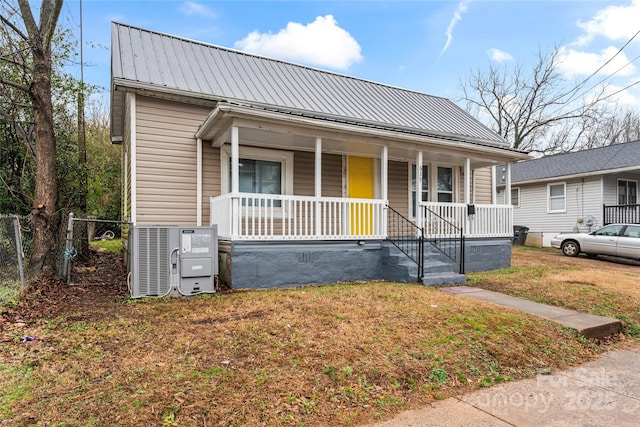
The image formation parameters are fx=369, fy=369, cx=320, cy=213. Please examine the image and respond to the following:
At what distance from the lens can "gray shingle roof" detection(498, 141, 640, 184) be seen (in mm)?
16031

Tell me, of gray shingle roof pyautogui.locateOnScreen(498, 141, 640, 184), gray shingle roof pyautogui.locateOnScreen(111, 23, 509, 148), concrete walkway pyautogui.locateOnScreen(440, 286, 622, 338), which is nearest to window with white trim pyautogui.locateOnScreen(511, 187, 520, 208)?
gray shingle roof pyautogui.locateOnScreen(498, 141, 640, 184)

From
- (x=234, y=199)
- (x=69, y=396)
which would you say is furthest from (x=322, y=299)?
(x=69, y=396)

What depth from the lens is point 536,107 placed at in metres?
28.9

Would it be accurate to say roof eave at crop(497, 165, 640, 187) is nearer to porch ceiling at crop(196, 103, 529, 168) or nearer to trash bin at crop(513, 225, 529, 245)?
trash bin at crop(513, 225, 529, 245)

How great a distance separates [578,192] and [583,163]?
5.05 feet

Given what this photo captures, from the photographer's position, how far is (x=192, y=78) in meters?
8.76

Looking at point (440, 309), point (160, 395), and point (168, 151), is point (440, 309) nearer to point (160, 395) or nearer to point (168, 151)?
point (160, 395)

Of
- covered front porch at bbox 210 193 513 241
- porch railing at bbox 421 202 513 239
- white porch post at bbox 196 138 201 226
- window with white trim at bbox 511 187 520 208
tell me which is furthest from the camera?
window with white trim at bbox 511 187 520 208

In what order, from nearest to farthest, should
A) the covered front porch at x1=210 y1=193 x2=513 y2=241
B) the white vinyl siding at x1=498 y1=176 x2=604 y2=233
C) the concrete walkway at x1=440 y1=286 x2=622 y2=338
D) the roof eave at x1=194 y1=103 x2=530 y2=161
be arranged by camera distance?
the concrete walkway at x1=440 y1=286 x2=622 y2=338
the roof eave at x1=194 y1=103 x2=530 y2=161
the covered front porch at x1=210 y1=193 x2=513 y2=241
the white vinyl siding at x1=498 y1=176 x2=604 y2=233

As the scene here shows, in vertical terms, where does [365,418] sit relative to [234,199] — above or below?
below

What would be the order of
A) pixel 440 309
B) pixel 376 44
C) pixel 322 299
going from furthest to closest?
pixel 376 44, pixel 322 299, pixel 440 309

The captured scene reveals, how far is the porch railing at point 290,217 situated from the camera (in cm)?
697

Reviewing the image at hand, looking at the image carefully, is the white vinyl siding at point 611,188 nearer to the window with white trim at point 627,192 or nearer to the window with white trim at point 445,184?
the window with white trim at point 627,192

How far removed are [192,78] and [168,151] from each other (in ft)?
6.42
